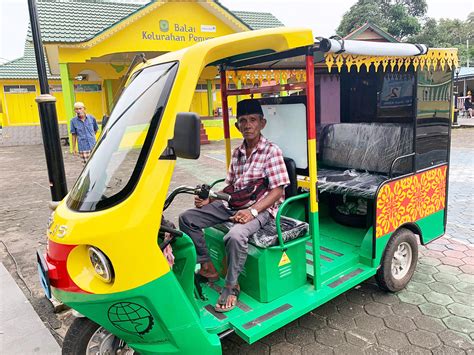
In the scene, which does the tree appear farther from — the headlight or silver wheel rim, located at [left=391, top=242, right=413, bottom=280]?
the headlight

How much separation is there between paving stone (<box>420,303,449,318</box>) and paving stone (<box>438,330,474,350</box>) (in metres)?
0.24

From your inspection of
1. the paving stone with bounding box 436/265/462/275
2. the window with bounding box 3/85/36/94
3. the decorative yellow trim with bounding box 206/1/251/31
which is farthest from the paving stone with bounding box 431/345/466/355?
the window with bounding box 3/85/36/94

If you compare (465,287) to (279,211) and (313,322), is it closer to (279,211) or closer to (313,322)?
(313,322)

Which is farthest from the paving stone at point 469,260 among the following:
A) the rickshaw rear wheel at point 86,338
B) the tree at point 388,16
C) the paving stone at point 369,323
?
the tree at point 388,16

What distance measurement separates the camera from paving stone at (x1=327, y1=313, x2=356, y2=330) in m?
3.03

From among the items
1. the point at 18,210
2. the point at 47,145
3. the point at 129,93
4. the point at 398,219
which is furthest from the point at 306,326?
the point at 18,210

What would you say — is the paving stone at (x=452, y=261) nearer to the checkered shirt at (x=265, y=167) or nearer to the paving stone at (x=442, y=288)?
the paving stone at (x=442, y=288)

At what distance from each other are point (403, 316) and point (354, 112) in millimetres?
2513

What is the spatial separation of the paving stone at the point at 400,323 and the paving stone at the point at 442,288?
24.7 inches

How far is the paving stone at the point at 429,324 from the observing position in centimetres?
292

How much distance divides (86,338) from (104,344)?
120mm

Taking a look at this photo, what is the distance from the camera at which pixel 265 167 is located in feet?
9.82

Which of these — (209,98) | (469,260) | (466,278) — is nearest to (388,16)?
(209,98)

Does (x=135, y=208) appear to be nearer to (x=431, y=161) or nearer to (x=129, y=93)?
(x=129, y=93)
